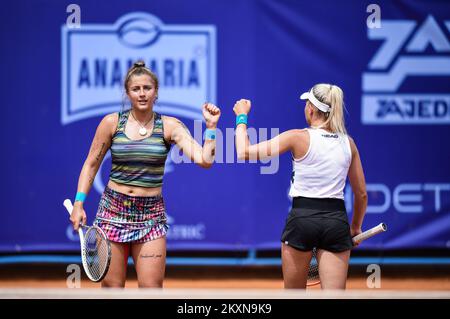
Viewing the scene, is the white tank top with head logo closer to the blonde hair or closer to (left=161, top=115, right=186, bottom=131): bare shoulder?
the blonde hair

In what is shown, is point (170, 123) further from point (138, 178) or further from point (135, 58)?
point (135, 58)

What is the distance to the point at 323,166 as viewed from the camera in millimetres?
4453

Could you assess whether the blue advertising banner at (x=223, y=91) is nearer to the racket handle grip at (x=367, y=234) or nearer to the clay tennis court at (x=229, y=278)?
the clay tennis court at (x=229, y=278)

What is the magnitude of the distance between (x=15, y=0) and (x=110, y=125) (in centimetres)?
341

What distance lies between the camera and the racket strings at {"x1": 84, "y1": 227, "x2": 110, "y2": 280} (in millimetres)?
4376

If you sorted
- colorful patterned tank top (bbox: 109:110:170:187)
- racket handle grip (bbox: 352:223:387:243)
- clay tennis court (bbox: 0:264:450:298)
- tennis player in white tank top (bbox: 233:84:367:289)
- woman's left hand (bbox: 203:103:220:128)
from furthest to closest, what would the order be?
clay tennis court (bbox: 0:264:450:298) < racket handle grip (bbox: 352:223:387:243) < colorful patterned tank top (bbox: 109:110:170:187) < tennis player in white tank top (bbox: 233:84:367:289) < woman's left hand (bbox: 203:103:220:128)

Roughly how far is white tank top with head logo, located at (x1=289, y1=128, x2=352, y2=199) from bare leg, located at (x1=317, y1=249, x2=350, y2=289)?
32 centimetres

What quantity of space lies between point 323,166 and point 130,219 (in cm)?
109

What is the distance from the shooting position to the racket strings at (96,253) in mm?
4376

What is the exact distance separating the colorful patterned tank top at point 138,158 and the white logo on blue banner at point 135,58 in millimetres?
2883

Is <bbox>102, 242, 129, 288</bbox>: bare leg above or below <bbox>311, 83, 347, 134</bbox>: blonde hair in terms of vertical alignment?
below

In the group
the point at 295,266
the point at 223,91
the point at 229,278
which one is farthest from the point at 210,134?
the point at 229,278

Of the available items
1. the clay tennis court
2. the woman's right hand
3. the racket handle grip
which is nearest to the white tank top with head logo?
the racket handle grip
